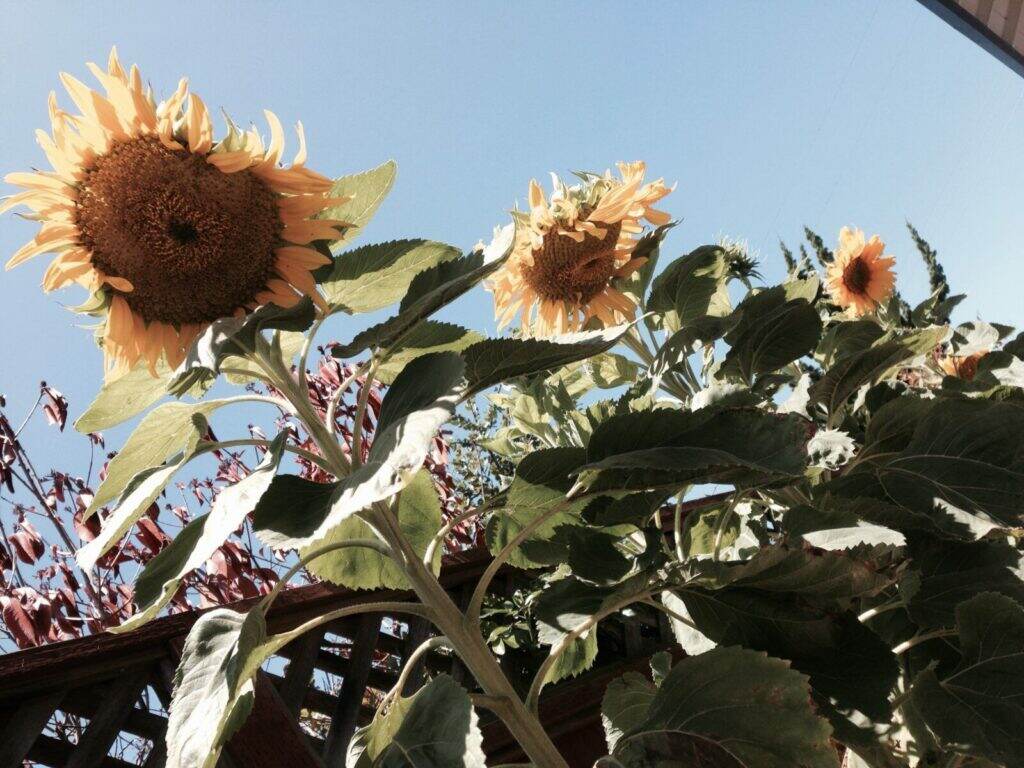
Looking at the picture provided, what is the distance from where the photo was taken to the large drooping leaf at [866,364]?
1.18 metres

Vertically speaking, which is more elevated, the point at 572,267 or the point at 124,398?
the point at 572,267

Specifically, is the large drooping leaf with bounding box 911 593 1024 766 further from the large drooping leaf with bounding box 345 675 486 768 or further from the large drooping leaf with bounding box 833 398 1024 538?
the large drooping leaf with bounding box 345 675 486 768

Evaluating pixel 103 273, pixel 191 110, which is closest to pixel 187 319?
pixel 103 273

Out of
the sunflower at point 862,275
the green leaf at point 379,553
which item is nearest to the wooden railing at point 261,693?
the green leaf at point 379,553

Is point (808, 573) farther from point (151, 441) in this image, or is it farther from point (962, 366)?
point (962, 366)

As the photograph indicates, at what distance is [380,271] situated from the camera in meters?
0.97

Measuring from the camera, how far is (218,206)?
2.71 ft

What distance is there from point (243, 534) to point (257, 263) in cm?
239

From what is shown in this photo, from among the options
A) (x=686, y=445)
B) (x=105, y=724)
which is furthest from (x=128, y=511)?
(x=105, y=724)

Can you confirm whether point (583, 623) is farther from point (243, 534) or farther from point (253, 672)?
point (243, 534)

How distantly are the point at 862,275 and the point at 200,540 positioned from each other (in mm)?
2392

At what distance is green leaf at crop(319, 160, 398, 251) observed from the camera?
36.5 inches

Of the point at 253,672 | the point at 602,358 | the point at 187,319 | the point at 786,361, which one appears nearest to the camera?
the point at 253,672

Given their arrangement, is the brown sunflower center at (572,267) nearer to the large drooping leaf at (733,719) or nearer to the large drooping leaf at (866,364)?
the large drooping leaf at (866,364)
